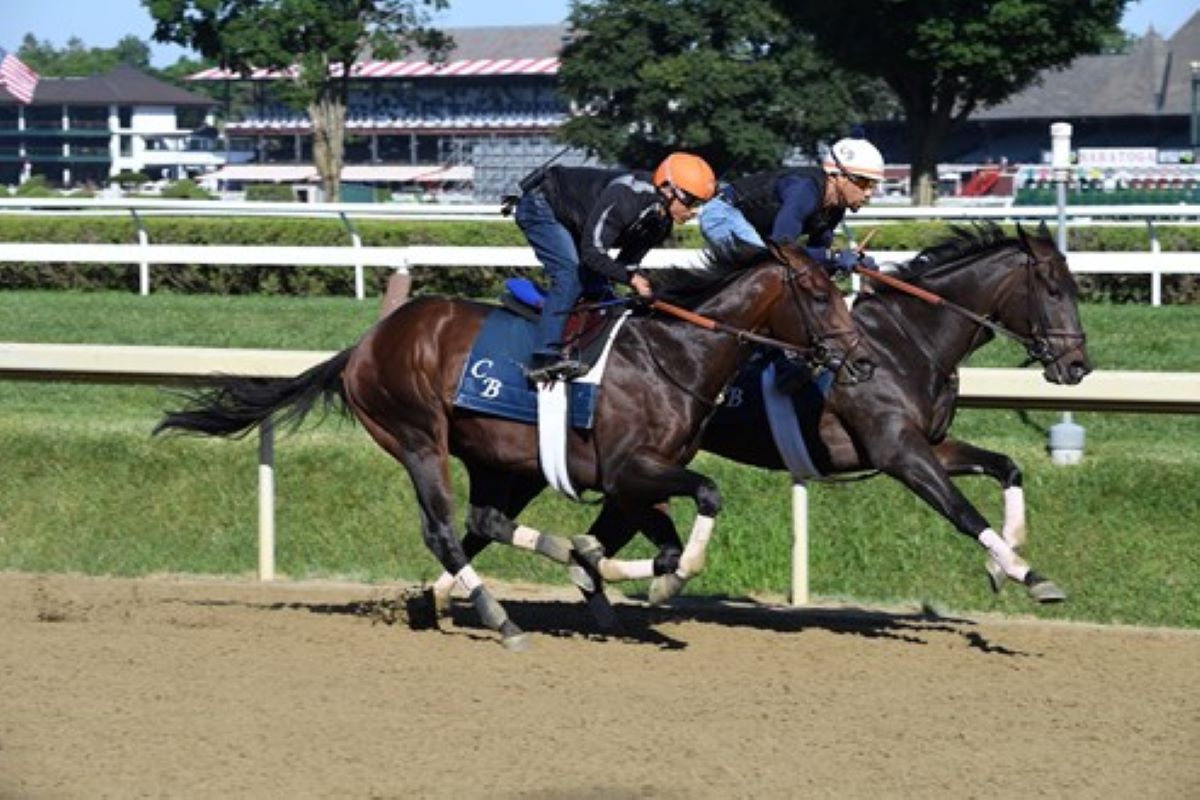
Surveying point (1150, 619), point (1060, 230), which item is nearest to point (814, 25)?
point (1060, 230)

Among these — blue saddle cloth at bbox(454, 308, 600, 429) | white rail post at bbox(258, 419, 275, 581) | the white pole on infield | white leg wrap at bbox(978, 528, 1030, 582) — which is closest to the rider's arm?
blue saddle cloth at bbox(454, 308, 600, 429)

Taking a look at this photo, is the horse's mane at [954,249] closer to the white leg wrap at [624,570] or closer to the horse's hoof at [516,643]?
the white leg wrap at [624,570]

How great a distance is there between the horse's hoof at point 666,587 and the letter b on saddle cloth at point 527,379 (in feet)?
1.70

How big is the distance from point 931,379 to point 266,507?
294 cm

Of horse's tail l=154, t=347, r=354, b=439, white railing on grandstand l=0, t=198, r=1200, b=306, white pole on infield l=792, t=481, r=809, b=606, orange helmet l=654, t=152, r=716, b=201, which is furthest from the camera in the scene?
white railing on grandstand l=0, t=198, r=1200, b=306

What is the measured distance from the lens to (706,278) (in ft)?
25.4

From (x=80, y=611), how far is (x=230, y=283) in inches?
386

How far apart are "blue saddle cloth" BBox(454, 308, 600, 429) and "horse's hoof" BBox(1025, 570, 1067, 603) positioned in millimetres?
1754

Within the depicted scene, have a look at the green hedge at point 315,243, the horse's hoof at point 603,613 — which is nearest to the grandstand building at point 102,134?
the green hedge at point 315,243

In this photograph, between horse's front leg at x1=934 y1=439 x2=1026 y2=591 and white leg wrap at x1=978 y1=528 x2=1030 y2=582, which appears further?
horse's front leg at x1=934 y1=439 x2=1026 y2=591

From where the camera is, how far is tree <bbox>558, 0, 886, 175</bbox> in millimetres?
44281

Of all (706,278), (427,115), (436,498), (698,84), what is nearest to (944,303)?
(706,278)

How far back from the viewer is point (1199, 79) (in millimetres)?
45594

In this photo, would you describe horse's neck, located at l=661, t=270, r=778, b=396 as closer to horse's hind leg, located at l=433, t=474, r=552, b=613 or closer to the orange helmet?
the orange helmet
